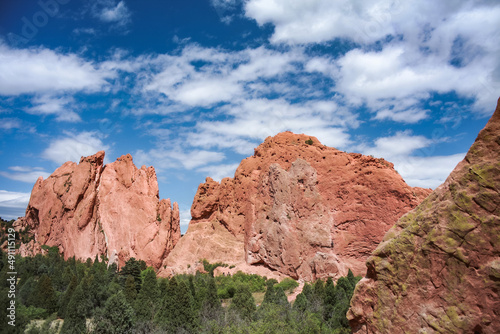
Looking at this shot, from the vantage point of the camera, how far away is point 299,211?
45219 mm

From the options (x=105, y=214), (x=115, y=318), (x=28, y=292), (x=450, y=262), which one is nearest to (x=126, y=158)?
(x=105, y=214)

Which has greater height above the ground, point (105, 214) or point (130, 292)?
point (105, 214)

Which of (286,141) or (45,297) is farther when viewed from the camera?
(286,141)

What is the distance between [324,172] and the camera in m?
46.0

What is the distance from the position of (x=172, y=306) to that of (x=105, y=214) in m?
33.1

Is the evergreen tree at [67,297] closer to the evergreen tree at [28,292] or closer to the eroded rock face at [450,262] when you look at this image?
the evergreen tree at [28,292]

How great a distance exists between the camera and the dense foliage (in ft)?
76.5

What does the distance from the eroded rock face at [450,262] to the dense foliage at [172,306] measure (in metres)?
12.1

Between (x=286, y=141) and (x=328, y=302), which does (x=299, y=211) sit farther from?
(x=328, y=302)

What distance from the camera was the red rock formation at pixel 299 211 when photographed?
41.7 metres

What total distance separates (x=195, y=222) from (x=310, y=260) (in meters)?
20.5

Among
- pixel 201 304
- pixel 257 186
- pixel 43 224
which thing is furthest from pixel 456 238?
pixel 43 224

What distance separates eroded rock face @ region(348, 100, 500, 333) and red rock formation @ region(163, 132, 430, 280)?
1426 inches

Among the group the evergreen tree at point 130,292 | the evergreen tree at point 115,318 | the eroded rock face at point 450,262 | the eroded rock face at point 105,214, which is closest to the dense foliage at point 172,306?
the evergreen tree at point 115,318
